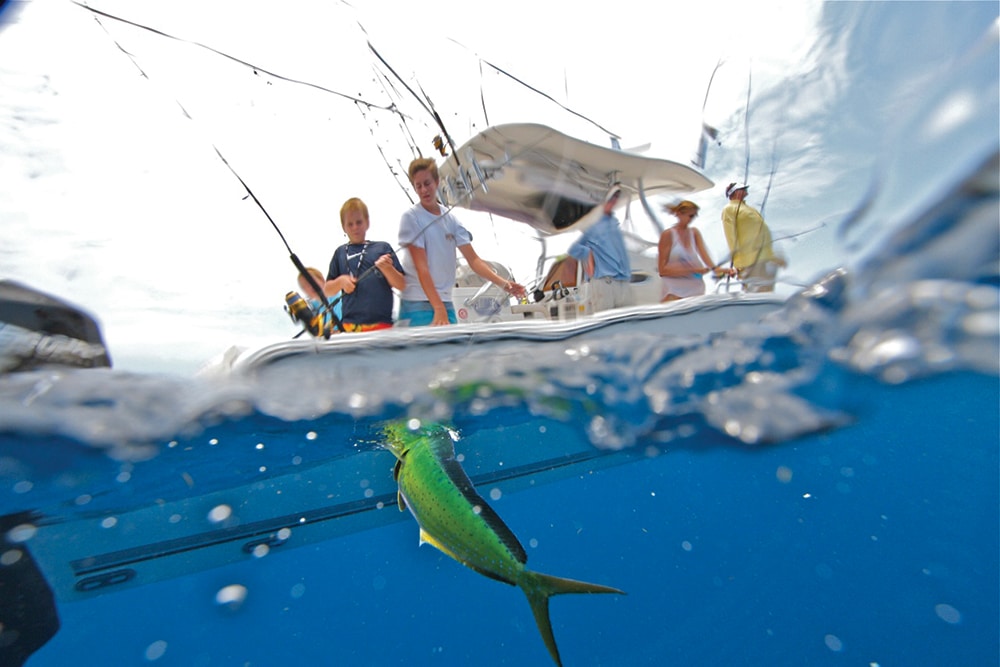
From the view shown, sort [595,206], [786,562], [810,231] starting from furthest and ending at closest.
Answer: [786,562] < [595,206] < [810,231]

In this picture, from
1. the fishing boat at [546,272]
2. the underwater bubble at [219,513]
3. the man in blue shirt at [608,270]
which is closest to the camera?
the fishing boat at [546,272]

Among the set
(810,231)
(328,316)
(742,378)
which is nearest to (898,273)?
(810,231)

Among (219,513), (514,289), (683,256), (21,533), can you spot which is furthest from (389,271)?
(21,533)

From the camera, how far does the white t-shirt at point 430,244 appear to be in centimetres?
379

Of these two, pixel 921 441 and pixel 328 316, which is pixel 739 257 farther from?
pixel 921 441

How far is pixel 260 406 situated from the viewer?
3.74 m

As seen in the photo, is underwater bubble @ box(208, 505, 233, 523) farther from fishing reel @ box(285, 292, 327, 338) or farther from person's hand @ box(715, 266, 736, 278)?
person's hand @ box(715, 266, 736, 278)

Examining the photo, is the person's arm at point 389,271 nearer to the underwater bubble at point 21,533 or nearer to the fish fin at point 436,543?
the fish fin at point 436,543

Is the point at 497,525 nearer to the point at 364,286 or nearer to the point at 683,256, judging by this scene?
the point at 364,286

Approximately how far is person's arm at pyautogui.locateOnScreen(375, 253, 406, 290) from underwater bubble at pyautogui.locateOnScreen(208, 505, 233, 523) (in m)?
4.36

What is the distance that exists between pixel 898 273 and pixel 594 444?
418cm

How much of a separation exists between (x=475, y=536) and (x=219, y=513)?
5.05 m

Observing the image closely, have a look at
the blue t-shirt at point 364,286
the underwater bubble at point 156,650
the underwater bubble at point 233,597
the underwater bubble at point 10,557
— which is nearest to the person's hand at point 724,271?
the blue t-shirt at point 364,286

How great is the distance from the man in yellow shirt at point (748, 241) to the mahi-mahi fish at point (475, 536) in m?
2.49
